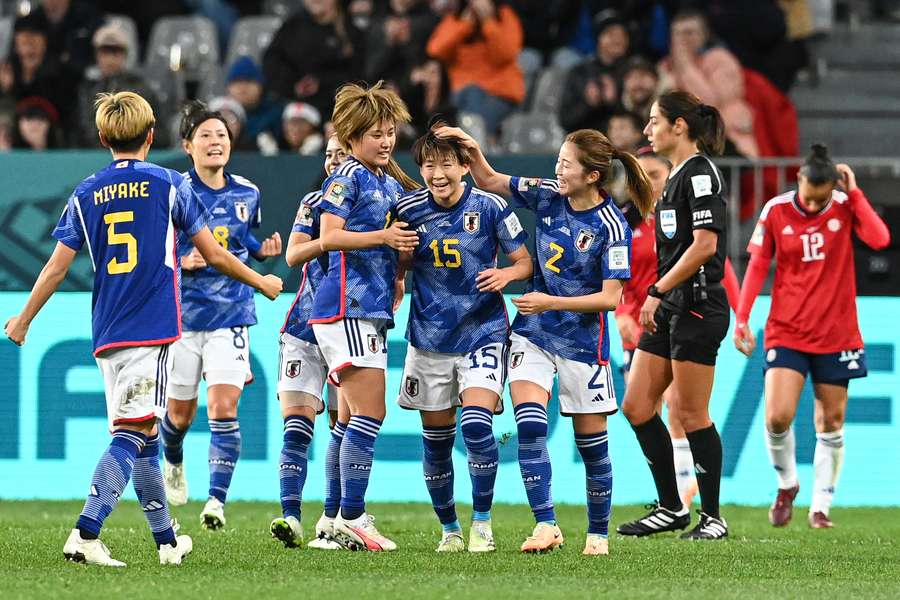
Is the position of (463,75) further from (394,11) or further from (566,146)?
(566,146)

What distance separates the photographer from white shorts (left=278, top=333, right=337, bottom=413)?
800 cm

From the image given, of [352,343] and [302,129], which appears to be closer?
[352,343]

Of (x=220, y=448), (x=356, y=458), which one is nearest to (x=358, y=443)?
(x=356, y=458)

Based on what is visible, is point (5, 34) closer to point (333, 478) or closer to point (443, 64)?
point (443, 64)

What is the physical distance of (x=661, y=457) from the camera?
8.44 m

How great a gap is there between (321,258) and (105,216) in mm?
1296

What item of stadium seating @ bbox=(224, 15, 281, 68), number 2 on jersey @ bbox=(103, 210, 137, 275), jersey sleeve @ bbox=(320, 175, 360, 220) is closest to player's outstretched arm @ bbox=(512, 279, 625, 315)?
jersey sleeve @ bbox=(320, 175, 360, 220)

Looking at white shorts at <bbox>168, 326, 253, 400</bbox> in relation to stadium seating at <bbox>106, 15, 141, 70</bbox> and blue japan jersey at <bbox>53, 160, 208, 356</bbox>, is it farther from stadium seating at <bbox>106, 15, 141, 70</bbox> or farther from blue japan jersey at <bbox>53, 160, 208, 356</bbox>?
stadium seating at <bbox>106, 15, 141, 70</bbox>

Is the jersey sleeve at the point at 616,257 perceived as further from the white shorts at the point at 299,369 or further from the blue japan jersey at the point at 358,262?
the white shorts at the point at 299,369

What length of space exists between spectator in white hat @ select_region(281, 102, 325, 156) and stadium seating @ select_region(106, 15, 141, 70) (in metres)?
2.79

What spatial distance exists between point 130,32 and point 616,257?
9.52 m

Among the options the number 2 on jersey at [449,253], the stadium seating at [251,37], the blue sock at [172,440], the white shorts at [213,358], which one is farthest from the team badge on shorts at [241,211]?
the stadium seating at [251,37]

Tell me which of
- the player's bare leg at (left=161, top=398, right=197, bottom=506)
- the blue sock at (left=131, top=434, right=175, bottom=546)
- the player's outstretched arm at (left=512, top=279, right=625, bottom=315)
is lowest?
the player's bare leg at (left=161, top=398, right=197, bottom=506)

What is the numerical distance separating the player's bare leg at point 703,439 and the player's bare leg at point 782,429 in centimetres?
92
